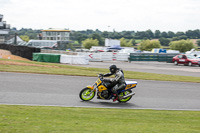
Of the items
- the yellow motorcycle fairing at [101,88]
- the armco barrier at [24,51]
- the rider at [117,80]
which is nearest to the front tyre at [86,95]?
the yellow motorcycle fairing at [101,88]

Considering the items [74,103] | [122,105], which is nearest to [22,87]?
[74,103]

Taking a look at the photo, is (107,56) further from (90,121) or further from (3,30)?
(3,30)

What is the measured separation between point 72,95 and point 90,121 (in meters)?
5.51

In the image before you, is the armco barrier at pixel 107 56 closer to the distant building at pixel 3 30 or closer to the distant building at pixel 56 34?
the distant building at pixel 3 30

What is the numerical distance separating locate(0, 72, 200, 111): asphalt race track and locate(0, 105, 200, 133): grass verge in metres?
1.83

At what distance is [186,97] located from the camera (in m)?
15.4

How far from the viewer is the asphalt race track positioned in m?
12.2

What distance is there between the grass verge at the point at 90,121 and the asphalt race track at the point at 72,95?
183 centimetres

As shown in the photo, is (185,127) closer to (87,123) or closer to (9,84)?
(87,123)

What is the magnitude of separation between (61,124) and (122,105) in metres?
5.31

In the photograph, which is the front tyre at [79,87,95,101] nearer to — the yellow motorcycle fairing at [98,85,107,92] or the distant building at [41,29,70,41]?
the yellow motorcycle fairing at [98,85,107,92]

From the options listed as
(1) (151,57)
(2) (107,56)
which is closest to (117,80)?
(2) (107,56)

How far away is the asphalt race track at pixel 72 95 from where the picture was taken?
40.0 ft

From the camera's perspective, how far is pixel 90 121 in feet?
27.6
